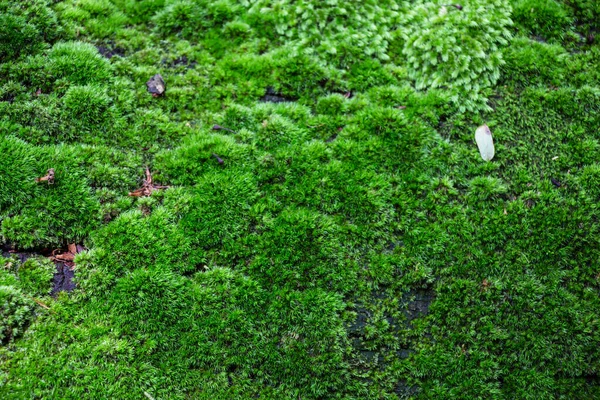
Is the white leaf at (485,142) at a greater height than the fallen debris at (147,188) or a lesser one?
greater

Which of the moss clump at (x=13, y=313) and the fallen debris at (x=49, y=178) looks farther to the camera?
the fallen debris at (x=49, y=178)

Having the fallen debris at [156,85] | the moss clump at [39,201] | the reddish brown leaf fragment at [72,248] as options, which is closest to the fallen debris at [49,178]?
the moss clump at [39,201]

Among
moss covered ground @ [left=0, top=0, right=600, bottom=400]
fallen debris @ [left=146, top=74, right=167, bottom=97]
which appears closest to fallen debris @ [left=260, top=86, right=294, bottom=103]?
moss covered ground @ [left=0, top=0, right=600, bottom=400]

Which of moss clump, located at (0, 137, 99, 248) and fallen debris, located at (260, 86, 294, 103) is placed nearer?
moss clump, located at (0, 137, 99, 248)

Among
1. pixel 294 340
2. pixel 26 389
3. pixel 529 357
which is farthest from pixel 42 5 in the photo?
pixel 529 357

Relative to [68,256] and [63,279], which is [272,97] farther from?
[63,279]

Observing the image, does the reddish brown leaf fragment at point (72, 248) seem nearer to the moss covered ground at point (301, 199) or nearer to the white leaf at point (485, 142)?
the moss covered ground at point (301, 199)

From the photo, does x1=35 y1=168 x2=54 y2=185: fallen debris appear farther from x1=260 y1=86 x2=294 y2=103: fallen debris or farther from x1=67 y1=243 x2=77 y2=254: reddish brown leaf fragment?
x1=260 y1=86 x2=294 y2=103: fallen debris
